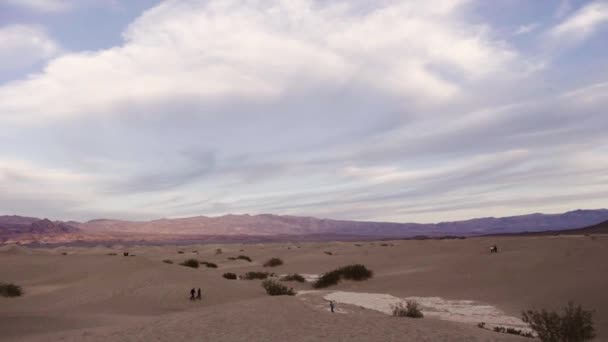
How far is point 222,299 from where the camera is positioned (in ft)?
68.9

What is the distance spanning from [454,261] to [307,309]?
51.0 ft

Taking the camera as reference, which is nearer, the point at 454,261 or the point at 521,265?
the point at 521,265

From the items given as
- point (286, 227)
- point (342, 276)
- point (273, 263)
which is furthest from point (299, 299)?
point (286, 227)

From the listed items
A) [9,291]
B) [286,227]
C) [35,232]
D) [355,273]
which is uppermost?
[286,227]

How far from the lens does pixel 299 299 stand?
18.3m

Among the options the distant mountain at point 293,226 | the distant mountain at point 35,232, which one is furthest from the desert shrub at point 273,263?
the distant mountain at point 293,226

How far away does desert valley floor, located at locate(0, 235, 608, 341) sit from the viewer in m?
12.5

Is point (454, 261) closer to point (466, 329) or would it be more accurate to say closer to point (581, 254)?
point (581, 254)

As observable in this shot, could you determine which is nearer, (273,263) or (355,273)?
(355,273)

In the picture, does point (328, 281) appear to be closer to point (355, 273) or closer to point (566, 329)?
point (355, 273)

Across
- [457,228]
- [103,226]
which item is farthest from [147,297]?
[457,228]

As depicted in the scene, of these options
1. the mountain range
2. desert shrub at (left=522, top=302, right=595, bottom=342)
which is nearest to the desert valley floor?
desert shrub at (left=522, top=302, right=595, bottom=342)

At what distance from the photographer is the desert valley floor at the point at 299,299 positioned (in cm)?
1252

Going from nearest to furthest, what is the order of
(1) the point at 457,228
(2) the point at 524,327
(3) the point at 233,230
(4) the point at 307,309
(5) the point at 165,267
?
1. (2) the point at 524,327
2. (4) the point at 307,309
3. (5) the point at 165,267
4. (3) the point at 233,230
5. (1) the point at 457,228
